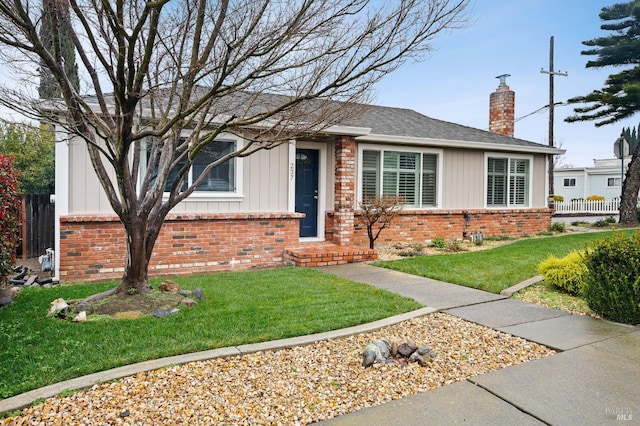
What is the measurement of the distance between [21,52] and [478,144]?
1069 centimetres

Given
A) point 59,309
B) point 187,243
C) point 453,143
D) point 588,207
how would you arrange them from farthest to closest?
point 588,207 < point 453,143 < point 187,243 < point 59,309

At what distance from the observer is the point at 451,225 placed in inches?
477

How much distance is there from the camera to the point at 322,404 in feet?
9.81

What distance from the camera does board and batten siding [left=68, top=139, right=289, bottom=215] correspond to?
24.2ft

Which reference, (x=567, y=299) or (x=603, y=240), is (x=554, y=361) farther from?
(x=567, y=299)

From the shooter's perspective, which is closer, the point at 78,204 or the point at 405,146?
the point at 78,204

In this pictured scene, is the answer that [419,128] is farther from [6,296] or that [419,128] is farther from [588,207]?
[588,207]

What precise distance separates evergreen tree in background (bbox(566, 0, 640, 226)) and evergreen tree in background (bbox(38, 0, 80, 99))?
59.1 feet

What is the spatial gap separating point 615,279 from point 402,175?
22.6 ft

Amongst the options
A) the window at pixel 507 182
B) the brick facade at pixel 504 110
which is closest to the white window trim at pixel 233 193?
the window at pixel 507 182

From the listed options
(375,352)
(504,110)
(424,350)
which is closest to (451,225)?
(504,110)

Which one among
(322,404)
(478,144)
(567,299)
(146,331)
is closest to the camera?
(322,404)

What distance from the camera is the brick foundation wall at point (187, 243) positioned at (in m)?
7.19

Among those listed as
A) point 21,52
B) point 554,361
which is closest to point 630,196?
point 554,361
